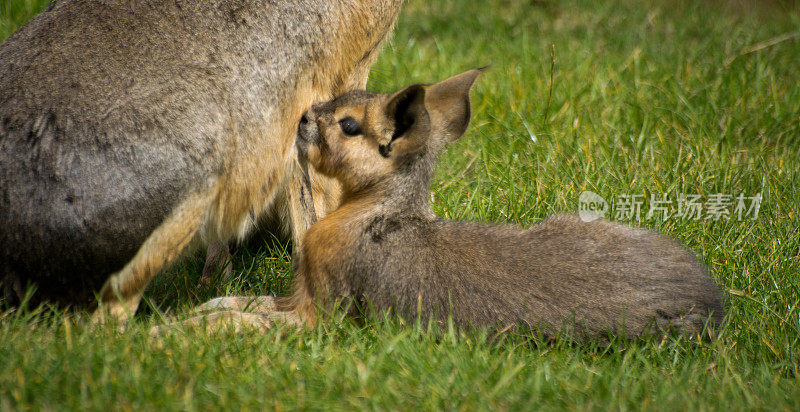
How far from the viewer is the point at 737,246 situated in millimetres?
4422

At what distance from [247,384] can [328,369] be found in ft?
1.02

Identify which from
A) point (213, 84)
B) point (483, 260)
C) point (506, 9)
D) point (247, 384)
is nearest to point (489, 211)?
point (483, 260)

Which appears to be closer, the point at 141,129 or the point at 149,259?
the point at 141,129

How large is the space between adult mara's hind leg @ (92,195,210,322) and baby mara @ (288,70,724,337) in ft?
1.76

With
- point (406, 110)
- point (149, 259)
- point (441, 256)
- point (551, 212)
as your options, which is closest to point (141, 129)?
point (149, 259)

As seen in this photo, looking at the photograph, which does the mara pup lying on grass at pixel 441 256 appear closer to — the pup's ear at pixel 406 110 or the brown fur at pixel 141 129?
the pup's ear at pixel 406 110

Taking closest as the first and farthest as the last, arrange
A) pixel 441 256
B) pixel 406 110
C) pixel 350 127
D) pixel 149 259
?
pixel 149 259 < pixel 441 256 < pixel 406 110 < pixel 350 127

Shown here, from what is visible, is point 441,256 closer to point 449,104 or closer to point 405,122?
point 405,122

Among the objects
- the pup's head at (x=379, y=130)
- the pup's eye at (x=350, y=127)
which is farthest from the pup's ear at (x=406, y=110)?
the pup's eye at (x=350, y=127)

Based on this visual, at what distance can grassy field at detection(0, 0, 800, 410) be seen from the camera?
281cm

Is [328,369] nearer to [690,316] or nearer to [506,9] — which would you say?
[690,316]

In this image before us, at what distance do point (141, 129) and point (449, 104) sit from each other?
138 cm

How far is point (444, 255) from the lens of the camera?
3.55 metres

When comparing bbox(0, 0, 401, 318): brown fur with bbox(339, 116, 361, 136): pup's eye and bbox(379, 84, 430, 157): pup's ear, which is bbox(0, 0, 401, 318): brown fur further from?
bbox(379, 84, 430, 157): pup's ear
